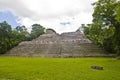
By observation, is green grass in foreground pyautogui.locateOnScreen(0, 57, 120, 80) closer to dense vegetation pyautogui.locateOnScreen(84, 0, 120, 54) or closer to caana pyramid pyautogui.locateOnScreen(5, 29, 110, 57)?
dense vegetation pyautogui.locateOnScreen(84, 0, 120, 54)

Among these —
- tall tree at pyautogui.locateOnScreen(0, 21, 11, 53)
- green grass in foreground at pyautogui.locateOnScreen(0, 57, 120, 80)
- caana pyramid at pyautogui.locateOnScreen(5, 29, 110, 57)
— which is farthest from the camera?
tall tree at pyautogui.locateOnScreen(0, 21, 11, 53)

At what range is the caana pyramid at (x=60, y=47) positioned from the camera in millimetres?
58938

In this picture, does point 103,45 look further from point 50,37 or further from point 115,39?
point 115,39

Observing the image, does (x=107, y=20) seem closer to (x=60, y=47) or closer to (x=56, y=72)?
(x=60, y=47)

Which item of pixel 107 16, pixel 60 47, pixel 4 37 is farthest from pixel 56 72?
pixel 4 37

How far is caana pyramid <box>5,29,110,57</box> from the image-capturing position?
2320 inches

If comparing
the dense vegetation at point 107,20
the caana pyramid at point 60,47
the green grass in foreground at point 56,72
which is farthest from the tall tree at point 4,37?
the green grass in foreground at point 56,72

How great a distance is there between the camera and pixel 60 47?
210ft

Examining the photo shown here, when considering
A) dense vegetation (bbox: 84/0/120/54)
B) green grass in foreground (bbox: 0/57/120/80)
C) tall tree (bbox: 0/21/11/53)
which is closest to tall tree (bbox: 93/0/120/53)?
dense vegetation (bbox: 84/0/120/54)

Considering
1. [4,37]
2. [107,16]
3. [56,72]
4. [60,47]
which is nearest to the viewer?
[56,72]

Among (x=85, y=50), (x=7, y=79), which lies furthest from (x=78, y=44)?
(x=7, y=79)

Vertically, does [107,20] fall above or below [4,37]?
above

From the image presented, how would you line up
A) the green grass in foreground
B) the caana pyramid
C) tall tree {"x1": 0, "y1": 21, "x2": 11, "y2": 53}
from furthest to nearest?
tall tree {"x1": 0, "y1": 21, "x2": 11, "y2": 53} → the caana pyramid → the green grass in foreground

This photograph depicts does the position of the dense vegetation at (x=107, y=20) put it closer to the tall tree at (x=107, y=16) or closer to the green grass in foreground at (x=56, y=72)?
the tall tree at (x=107, y=16)
